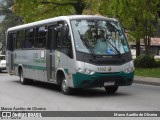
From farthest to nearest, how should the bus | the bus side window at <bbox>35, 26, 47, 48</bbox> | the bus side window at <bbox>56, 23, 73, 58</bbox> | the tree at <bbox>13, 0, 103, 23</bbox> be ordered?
the tree at <bbox>13, 0, 103, 23</bbox>
the bus side window at <bbox>35, 26, 47, 48</bbox>
the bus side window at <bbox>56, 23, 73, 58</bbox>
the bus

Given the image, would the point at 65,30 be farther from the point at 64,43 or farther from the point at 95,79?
the point at 95,79

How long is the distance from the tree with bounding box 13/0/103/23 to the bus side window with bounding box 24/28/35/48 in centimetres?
1134

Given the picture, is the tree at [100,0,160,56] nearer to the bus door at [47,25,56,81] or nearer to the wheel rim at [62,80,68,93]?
the bus door at [47,25,56,81]

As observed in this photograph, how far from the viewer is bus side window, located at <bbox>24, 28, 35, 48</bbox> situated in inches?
820

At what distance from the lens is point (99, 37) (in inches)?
644

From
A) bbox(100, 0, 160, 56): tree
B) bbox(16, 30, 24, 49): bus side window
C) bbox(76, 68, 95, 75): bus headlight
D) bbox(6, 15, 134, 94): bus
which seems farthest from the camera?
bbox(100, 0, 160, 56): tree

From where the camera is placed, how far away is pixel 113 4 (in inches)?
1077

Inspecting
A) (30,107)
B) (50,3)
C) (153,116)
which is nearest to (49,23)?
(30,107)

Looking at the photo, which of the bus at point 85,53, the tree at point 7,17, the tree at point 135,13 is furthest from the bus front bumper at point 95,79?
the tree at point 7,17

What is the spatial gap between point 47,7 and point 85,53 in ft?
65.3

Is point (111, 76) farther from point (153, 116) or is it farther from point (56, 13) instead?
point (56, 13)

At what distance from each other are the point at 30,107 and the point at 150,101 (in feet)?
12.5

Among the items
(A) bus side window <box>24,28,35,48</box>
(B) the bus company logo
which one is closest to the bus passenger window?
(A) bus side window <box>24,28,35,48</box>

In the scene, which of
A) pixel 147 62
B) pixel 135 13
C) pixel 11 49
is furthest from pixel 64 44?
pixel 135 13
